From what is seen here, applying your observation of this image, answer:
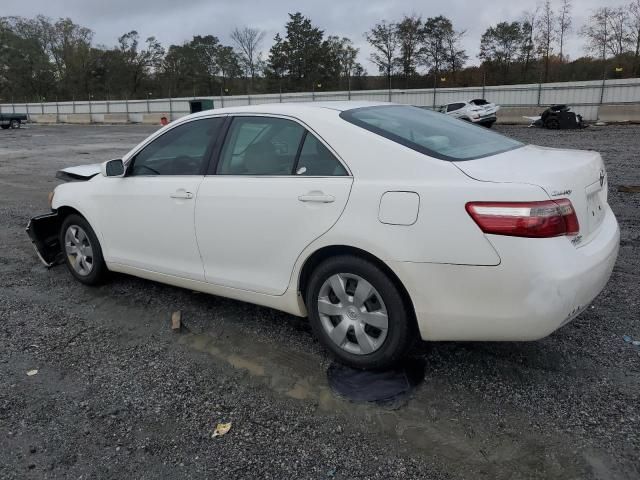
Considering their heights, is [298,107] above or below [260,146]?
above

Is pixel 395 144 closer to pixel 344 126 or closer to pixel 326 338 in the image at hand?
pixel 344 126

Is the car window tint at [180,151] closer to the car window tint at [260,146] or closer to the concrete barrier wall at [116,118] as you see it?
the car window tint at [260,146]

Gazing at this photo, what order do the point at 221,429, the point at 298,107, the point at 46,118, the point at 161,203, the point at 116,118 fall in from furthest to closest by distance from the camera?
the point at 46,118 < the point at 116,118 < the point at 161,203 < the point at 298,107 < the point at 221,429

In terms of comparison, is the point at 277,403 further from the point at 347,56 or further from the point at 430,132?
the point at 347,56

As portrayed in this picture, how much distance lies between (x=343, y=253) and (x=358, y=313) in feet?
1.19

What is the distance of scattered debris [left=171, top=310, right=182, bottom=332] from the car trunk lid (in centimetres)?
238

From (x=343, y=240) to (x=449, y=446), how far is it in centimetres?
119

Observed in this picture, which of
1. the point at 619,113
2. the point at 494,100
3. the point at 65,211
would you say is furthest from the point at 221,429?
the point at 494,100

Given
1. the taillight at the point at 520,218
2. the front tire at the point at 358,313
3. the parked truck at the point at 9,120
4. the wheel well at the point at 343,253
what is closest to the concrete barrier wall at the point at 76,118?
the parked truck at the point at 9,120

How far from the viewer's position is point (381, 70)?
5634 centimetres

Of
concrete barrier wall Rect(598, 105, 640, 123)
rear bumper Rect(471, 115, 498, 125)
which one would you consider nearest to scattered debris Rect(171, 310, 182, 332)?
rear bumper Rect(471, 115, 498, 125)

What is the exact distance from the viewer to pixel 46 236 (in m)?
5.36

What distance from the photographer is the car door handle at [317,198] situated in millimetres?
3041

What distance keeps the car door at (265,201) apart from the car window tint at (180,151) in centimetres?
18
